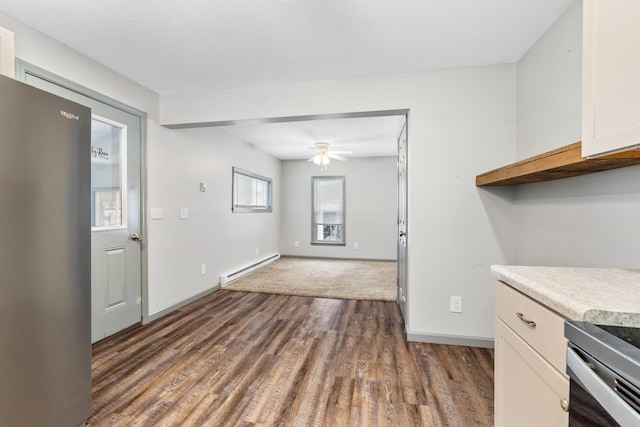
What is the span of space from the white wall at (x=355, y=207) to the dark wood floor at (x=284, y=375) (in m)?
3.37

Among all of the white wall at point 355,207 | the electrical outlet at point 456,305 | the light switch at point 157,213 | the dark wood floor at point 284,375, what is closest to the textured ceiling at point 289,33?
the light switch at point 157,213

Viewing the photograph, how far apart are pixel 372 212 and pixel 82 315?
5.41 metres

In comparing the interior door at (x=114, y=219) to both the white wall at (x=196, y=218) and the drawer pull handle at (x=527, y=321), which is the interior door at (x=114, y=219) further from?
the drawer pull handle at (x=527, y=321)

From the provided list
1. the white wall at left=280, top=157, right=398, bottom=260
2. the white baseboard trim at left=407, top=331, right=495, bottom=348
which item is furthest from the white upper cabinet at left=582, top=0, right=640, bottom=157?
the white wall at left=280, top=157, right=398, bottom=260

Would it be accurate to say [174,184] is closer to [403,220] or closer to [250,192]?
[250,192]

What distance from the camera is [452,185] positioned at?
2328mm

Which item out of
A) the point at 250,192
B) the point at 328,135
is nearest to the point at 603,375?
the point at 328,135

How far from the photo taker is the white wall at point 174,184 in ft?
6.71

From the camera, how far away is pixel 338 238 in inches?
253

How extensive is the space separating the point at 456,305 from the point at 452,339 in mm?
292

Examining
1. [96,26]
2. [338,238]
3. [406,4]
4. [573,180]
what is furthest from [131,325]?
[338,238]

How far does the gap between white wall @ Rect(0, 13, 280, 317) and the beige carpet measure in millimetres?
613

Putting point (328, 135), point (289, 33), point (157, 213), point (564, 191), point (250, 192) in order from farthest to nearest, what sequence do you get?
point (250, 192), point (328, 135), point (157, 213), point (289, 33), point (564, 191)

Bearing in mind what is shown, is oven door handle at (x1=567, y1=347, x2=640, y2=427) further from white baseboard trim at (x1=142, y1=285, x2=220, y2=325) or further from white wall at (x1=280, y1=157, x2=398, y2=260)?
white wall at (x1=280, y1=157, x2=398, y2=260)
